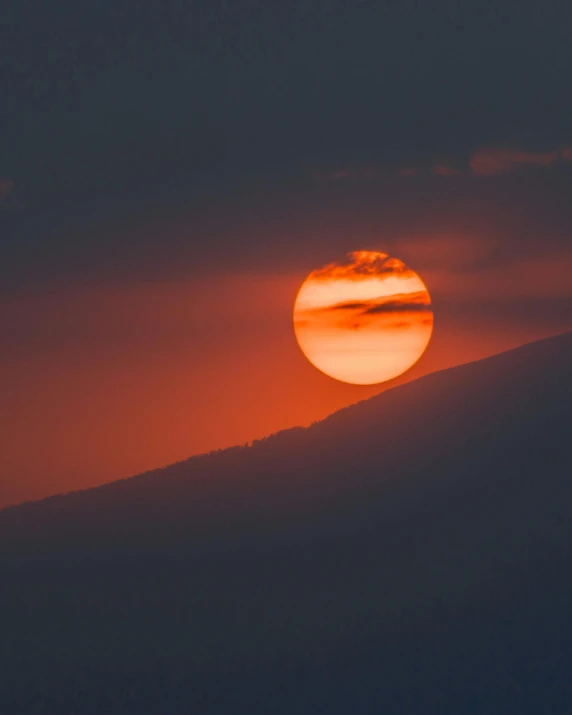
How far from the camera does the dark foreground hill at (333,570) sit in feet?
261

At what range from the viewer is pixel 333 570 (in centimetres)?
9762

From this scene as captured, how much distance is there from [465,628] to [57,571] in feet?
158

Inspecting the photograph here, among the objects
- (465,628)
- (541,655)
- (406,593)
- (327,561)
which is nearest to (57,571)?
(327,561)

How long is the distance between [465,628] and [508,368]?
45.8 m

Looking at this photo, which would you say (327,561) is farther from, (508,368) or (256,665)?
(508,368)

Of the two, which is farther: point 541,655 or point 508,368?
point 508,368

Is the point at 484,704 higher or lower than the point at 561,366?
lower

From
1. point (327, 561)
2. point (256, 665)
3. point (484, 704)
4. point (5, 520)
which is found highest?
point (5, 520)

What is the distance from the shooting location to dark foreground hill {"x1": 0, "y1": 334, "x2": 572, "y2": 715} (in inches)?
3137

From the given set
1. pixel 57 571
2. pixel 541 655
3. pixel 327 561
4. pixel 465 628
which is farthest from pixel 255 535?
pixel 541 655

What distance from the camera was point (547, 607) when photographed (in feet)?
260

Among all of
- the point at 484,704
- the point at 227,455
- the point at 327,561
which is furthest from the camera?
the point at 227,455

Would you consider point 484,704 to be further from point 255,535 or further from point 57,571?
point 57,571

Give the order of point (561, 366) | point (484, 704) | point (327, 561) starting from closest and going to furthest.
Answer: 1. point (484, 704)
2. point (327, 561)
3. point (561, 366)
